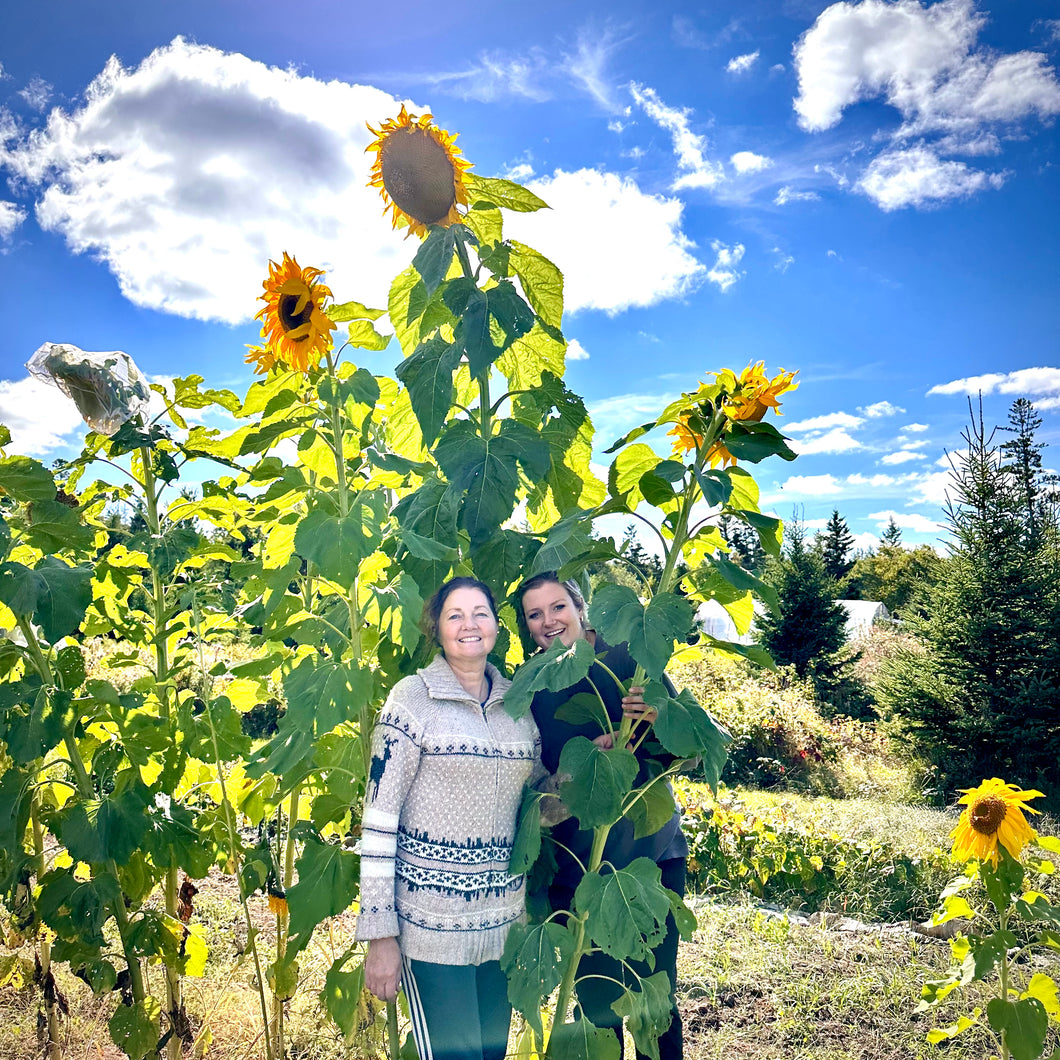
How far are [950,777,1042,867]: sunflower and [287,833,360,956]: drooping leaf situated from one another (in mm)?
1739

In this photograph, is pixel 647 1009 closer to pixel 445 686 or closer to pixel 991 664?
pixel 445 686

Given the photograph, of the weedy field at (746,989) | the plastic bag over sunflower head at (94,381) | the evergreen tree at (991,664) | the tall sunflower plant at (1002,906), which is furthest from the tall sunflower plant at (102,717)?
the evergreen tree at (991,664)

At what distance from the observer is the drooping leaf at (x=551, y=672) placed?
5.38ft

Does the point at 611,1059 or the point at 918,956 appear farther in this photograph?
the point at 918,956

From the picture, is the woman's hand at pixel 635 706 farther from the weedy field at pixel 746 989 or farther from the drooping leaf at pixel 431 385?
the weedy field at pixel 746 989

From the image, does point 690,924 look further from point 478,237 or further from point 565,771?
point 478,237

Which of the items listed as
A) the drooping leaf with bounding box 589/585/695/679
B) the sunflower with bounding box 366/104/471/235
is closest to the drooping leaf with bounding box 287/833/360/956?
the drooping leaf with bounding box 589/585/695/679

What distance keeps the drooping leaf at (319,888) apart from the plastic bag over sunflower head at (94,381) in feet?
4.18

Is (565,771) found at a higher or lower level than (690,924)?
higher

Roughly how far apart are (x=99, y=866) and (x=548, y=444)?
1608 millimetres

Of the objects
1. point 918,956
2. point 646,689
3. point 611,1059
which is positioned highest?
point 646,689

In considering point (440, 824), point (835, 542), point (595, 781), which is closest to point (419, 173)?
point (595, 781)

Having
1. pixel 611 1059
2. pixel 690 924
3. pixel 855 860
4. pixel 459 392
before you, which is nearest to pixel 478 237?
pixel 459 392

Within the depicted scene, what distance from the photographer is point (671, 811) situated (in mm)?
1795
